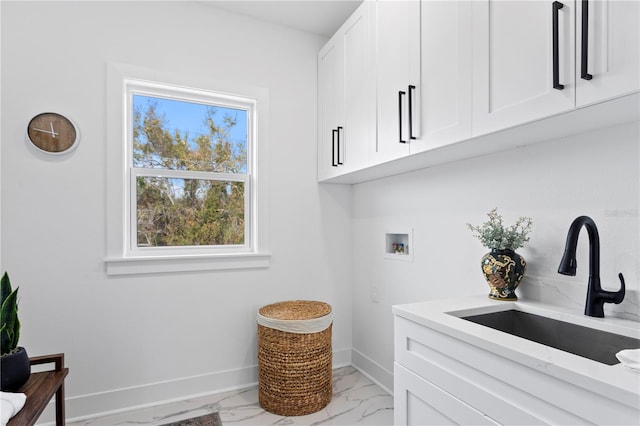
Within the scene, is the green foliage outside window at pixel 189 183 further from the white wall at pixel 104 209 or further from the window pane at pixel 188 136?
the white wall at pixel 104 209

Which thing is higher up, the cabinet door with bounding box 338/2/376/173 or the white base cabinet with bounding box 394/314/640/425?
the cabinet door with bounding box 338/2/376/173

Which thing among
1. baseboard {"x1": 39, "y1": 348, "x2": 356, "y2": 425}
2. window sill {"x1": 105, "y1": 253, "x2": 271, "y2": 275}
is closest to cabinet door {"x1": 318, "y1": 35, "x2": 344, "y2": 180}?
window sill {"x1": 105, "y1": 253, "x2": 271, "y2": 275}

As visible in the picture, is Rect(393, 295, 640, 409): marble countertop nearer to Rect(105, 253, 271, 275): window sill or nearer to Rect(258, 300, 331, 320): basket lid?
Rect(258, 300, 331, 320): basket lid

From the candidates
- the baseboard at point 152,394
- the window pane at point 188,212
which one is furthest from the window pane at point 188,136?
the baseboard at point 152,394

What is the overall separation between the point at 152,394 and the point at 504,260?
85.6 inches

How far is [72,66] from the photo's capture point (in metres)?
2.06

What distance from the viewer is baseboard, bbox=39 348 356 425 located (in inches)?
80.5

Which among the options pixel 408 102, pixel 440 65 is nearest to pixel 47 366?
pixel 408 102

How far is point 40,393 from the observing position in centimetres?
145

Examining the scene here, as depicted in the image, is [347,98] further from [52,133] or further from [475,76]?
[52,133]

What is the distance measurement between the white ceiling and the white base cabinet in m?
2.08

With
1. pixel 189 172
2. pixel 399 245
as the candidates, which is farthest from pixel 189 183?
pixel 399 245

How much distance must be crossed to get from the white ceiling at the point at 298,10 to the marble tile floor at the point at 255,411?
8.47 feet

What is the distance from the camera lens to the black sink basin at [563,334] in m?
1.11
